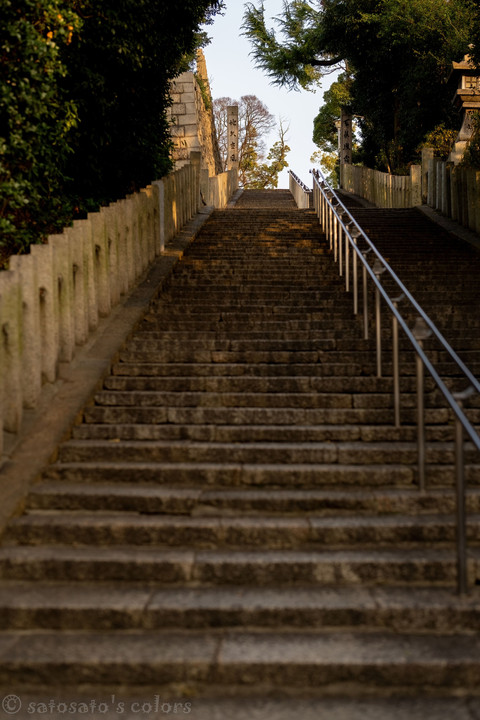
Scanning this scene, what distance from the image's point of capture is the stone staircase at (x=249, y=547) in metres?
2.85

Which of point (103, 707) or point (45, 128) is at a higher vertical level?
point (45, 128)

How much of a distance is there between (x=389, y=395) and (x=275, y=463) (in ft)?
4.02

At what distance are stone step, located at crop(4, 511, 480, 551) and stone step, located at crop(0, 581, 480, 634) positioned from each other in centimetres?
43

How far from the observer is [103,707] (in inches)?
109

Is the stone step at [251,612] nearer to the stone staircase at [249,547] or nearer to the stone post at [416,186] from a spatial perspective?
the stone staircase at [249,547]

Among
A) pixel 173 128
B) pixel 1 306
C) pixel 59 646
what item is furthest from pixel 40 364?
pixel 173 128

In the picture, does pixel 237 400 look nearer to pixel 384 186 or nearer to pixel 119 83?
pixel 119 83

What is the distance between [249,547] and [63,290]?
2644 millimetres

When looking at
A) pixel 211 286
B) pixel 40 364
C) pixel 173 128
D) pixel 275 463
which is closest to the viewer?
pixel 275 463

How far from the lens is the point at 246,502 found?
393cm

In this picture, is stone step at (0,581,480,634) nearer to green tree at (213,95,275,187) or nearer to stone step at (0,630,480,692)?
stone step at (0,630,480,692)

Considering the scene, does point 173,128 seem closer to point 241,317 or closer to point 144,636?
point 241,317

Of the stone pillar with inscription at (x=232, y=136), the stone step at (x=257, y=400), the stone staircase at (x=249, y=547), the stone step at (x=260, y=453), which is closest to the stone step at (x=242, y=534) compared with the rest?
the stone staircase at (x=249, y=547)

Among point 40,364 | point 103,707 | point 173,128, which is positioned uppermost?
point 173,128
